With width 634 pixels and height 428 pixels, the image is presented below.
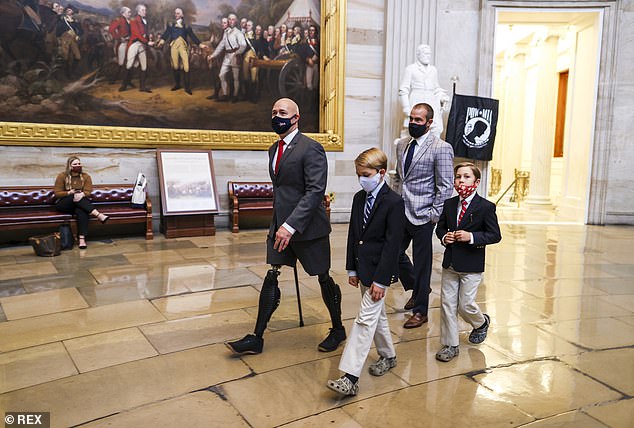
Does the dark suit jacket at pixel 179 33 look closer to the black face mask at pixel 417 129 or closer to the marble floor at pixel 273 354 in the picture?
the marble floor at pixel 273 354

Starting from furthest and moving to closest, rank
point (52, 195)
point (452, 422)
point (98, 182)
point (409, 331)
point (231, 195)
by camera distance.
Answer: point (231, 195) < point (98, 182) < point (52, 195) < point (409, 331) < point (452, 422)

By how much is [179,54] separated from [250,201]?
286 cm

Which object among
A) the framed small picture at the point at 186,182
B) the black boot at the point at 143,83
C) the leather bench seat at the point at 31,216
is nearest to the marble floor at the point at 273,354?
the leather bench seat at the point at 31,216

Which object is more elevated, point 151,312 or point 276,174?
point 276,174

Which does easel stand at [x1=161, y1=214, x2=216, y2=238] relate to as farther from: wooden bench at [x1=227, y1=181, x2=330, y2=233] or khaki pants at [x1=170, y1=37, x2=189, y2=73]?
khaki pants at [x1=170, y1=37, x2=189, y2=73]

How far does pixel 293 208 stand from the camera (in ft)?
12.1

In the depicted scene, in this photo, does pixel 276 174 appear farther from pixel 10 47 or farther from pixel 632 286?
pixel 10 47

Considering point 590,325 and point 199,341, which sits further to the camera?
point 590,325

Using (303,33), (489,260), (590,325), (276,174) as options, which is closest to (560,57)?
(303,33)

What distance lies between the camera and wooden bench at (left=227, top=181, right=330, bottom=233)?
900 cm

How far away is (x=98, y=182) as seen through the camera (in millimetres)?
8672

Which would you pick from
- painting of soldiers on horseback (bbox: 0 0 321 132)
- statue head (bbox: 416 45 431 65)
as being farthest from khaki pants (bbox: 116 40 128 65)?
statue head (bbox: 416 45 431 65)

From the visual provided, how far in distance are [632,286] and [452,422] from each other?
416 centimetres

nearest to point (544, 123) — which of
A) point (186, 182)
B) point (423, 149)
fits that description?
point (186, 182)
